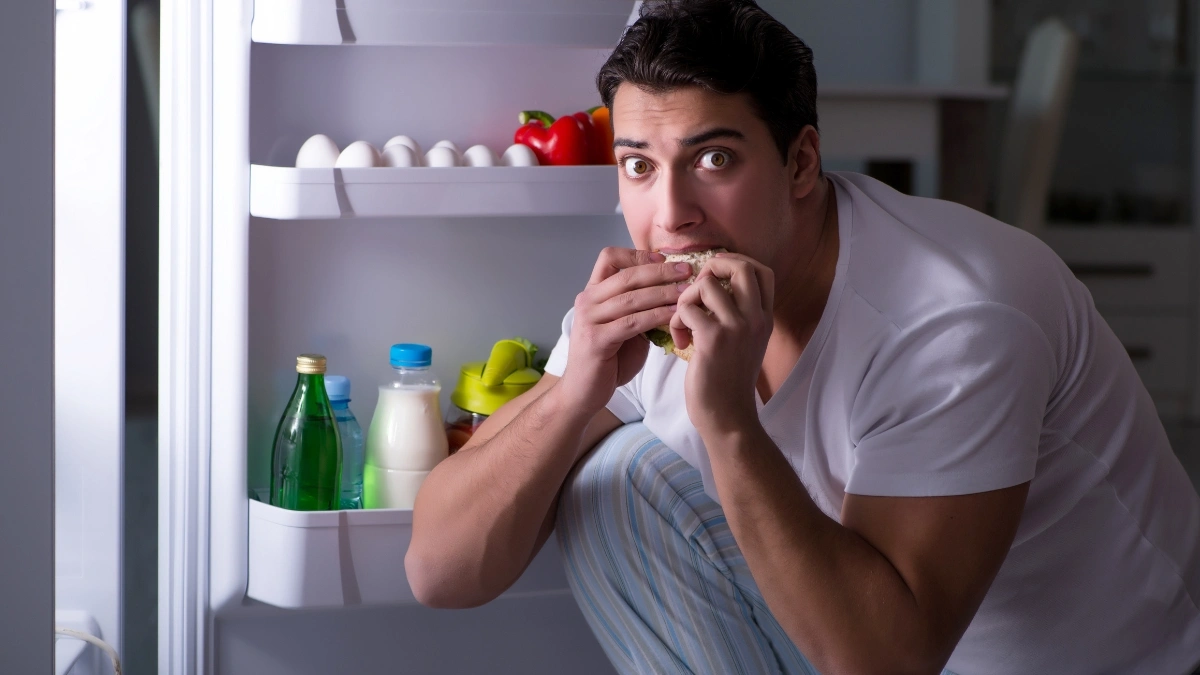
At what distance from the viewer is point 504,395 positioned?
1187 millimetres

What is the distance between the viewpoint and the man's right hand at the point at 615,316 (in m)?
0.84

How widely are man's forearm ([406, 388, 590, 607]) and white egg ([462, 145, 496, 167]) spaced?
29 centimetres

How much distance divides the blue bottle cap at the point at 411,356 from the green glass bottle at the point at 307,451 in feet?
0.25

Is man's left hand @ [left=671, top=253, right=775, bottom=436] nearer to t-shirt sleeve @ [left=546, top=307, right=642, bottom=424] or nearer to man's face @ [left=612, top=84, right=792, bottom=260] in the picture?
man's face @ [left=612, top=84, right=792, bottom=260]

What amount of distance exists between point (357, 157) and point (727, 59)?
40 cm

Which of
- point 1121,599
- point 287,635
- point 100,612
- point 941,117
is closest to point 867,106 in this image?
point 941,117

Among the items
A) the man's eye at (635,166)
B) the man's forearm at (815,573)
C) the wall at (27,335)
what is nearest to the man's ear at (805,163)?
the man's eye at (635,166)

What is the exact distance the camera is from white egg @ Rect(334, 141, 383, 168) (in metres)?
1.09

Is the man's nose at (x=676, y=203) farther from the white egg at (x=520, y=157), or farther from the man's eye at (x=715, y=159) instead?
the white egg at (x=520, y=157)

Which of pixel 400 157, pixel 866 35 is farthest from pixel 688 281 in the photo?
pixel 866 35

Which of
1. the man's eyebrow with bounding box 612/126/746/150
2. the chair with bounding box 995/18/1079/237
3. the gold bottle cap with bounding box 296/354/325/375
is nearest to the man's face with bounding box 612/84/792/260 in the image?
the man's eyebrow with bounding box 612/126/746/150

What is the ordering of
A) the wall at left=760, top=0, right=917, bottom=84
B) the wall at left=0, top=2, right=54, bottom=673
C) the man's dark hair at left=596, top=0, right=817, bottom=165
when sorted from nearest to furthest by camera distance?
the wall at left=0, top=2, right=54, bottom=673
the man's dark hair at left=596, top=0, right=817, bottom=165
the wall at left=760, top=0, right=917, bottom=84

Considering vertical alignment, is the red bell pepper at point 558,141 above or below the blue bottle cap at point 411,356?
above

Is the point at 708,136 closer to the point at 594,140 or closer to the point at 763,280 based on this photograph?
the point at 763,280
